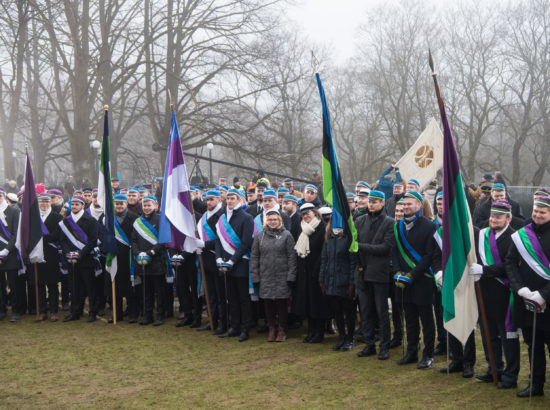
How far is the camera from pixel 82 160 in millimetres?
22188

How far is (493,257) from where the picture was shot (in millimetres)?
6012

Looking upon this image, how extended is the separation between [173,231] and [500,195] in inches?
186

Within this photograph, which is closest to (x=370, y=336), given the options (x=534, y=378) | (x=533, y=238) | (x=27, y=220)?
(x=534, y=378)

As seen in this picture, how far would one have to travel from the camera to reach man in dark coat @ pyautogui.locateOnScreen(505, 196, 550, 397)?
17.8ft

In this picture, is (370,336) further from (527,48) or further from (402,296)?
(527,48)

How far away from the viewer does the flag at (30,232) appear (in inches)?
384

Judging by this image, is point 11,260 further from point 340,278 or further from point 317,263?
point 340,278

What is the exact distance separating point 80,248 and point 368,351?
5.14m

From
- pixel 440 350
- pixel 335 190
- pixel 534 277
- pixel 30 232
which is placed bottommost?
pixel 440 350

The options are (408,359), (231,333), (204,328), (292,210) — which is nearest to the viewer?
(408,359)

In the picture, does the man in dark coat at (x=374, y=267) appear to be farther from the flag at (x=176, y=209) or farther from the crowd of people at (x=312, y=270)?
the flag at (x=176, y=209)

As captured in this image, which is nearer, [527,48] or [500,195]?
[500,195]

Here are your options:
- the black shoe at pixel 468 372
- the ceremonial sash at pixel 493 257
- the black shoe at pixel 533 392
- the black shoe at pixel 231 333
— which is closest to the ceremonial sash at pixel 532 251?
the ceremonial sash at pixel 493 257

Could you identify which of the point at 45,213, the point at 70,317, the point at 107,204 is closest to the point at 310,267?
the point at 107,204
